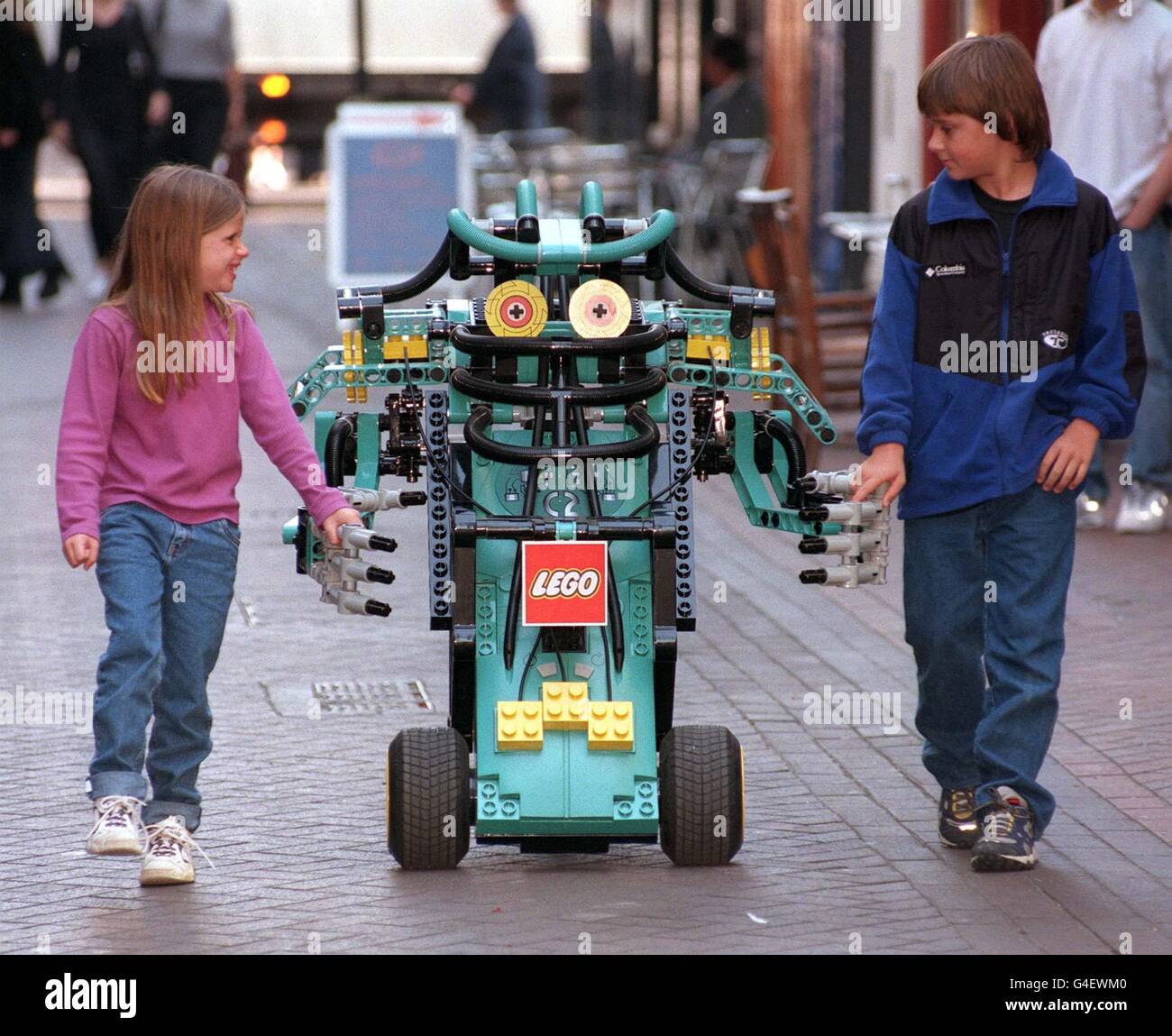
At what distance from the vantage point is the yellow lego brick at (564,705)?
531 centimetres

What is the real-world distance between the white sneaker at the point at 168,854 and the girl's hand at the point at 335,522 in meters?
0.74

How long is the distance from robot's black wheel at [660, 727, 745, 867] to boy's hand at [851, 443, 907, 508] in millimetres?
641

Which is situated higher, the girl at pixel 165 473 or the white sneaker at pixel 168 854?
the girl at pixel 165 473

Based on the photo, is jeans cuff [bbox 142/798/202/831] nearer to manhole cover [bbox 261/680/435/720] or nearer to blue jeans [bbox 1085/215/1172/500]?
manhole cover [bbox 261/680/435/720]

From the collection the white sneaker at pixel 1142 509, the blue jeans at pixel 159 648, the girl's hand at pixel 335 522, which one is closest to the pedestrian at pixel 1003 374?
the girl's hand at pixel 335 522

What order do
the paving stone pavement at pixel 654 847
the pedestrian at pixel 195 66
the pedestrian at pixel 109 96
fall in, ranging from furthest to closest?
1. the pedestrian at pixel 195 66
2. the pedestrian at pixel 109 96
3. the paving stone pavement at pixel 654 847

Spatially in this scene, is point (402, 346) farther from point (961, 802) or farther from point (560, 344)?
point (961, 802)

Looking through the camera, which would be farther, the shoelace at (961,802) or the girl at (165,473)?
the shoelace at (961,802)

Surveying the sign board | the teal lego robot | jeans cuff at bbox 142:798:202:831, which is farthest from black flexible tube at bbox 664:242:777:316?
the sign board

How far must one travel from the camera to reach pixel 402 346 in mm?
5516

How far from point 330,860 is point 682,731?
869mm

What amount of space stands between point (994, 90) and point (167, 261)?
1862 mm

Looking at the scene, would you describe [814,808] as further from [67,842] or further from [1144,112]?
[1144,112]

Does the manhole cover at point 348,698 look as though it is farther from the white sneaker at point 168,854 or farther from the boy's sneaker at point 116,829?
the boy's sneaker at point 116,829
